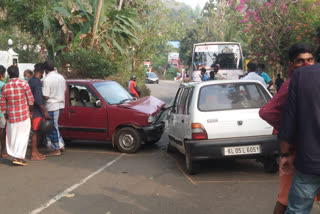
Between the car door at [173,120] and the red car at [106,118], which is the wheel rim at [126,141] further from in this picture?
the car door at [173,120]

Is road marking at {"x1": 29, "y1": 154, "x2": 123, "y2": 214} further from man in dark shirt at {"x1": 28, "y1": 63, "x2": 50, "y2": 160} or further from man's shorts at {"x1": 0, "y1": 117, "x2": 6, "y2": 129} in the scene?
man's shorts at {"x1": 0, "y1": 117, "x2": 6, "y2": 129}

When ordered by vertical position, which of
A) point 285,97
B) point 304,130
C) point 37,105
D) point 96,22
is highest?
point 96,22

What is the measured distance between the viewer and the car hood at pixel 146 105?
29.6 feet

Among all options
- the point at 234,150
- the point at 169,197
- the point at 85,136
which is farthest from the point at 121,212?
the point at 85,136

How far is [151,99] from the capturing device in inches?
404

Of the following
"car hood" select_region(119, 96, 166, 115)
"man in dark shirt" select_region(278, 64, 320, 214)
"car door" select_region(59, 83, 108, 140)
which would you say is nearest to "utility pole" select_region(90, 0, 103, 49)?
"car hood" select_region(119, 96, 166, 115)

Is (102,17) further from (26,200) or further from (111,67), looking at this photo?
(26,200)

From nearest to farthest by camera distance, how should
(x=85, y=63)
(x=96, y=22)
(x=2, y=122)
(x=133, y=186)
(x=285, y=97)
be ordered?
(x=285, y=97), (x=133, y=186), (x=2, y=122), (x=85, y=63), (x=96, y=22)

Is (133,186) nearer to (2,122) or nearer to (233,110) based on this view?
(233,110)

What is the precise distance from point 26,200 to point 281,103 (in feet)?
12.8

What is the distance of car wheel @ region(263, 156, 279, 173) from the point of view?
6715 mm

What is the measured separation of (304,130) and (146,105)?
6.71 m

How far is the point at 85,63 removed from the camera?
15992 mm

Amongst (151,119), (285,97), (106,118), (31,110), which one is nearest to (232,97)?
(151,119)
